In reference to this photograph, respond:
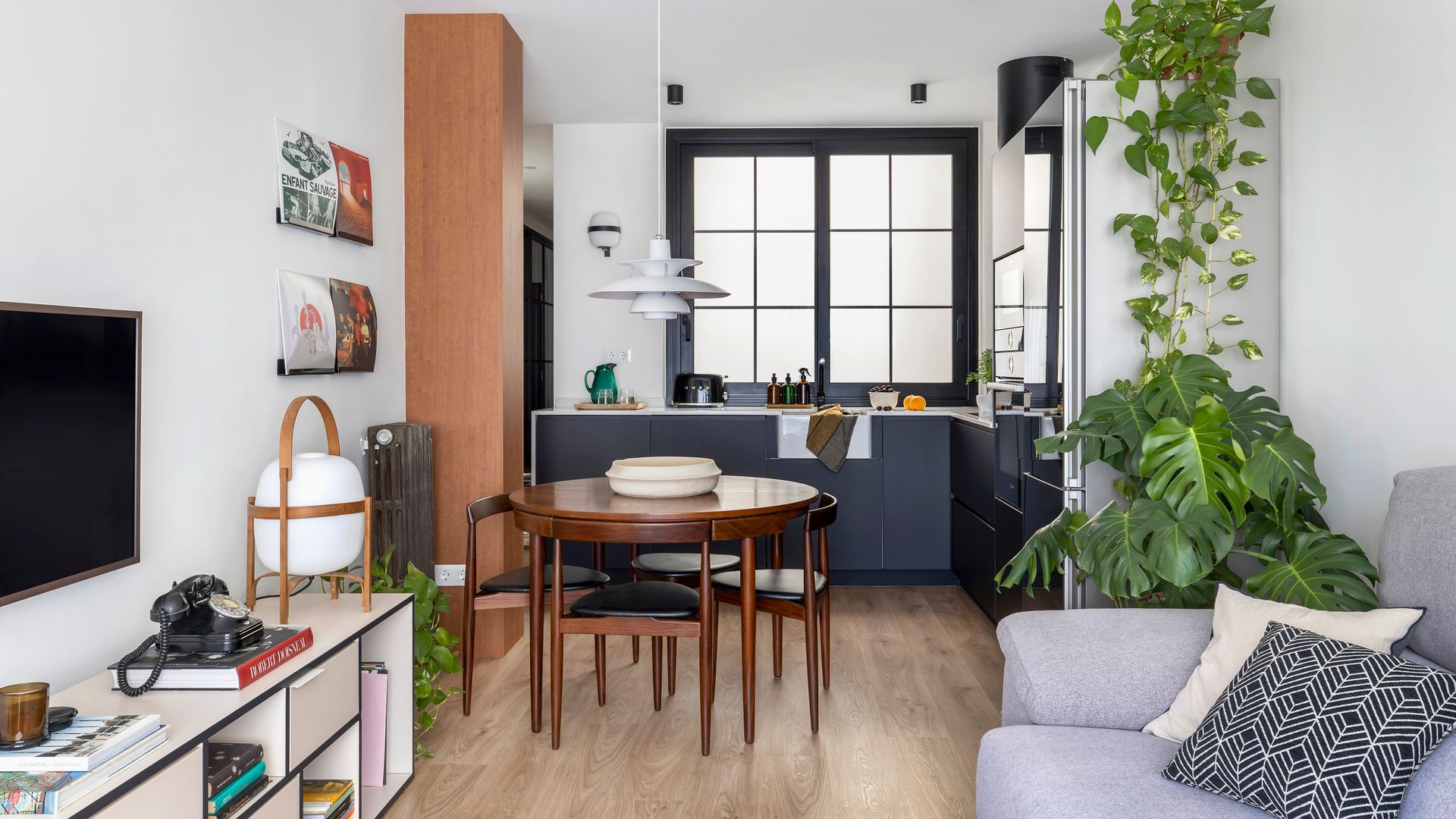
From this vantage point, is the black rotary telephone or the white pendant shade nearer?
the black rotary telephone

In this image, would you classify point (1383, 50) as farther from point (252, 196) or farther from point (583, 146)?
point (583, 146)

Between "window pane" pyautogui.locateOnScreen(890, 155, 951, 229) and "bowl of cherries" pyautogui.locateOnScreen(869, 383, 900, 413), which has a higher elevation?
"window pane" pyautogui.locateOnScreen(890, 155, 951, 229)

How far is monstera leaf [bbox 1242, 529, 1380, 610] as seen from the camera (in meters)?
1.89

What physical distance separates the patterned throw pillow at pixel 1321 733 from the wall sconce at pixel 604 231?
4113 mm

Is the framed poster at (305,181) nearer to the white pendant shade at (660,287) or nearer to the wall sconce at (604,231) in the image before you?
the white pendant shade at (660,287)

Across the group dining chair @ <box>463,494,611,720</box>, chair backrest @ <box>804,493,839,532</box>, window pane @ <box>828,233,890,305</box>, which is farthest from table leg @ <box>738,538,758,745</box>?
window pane @ <box>828,233,890,305</box>

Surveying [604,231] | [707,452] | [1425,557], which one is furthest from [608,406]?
[1425,557]

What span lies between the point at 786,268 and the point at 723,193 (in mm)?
575

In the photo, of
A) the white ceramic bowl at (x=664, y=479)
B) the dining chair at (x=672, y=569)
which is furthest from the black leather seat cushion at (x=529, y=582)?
the white ceramic bowl at (x=664, y=479)

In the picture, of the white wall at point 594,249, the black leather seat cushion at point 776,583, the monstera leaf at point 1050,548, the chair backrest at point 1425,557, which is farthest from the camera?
the white wall at point 594,249

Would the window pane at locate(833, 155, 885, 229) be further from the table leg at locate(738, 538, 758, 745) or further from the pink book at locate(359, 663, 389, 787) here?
the pink book at locate(359, 663, 389, 787)

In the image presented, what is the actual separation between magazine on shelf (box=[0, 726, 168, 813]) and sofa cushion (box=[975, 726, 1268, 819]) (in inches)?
56.3

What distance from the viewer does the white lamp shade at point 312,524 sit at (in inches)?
86.1

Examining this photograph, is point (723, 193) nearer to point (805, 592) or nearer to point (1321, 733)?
point (805, 592)
